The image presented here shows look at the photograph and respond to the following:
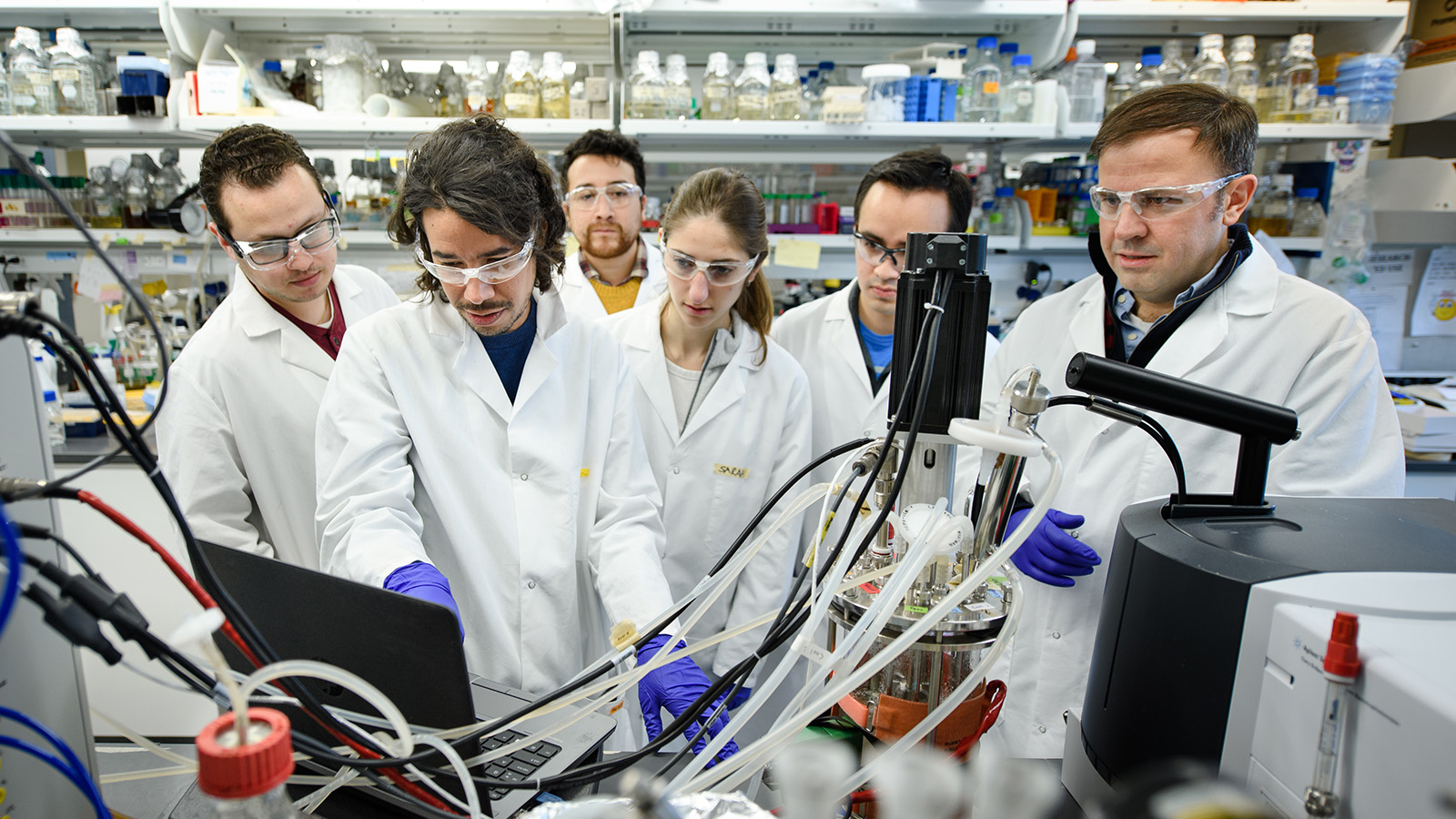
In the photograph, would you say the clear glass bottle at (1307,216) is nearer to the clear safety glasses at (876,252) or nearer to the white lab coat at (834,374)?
the white lab coat at (834,374)

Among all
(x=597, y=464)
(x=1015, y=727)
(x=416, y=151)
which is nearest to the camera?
(x=416, y=151)

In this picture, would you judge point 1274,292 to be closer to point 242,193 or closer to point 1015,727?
point 1015,727

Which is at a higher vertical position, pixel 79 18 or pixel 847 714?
pixel 79 18

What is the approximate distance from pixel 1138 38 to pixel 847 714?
2.91 m

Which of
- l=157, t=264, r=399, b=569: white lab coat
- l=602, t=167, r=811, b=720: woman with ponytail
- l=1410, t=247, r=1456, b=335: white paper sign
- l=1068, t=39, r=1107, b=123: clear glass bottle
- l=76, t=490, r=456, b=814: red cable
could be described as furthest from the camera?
l=1410, t=247, r=1456, b=335: white paper sign

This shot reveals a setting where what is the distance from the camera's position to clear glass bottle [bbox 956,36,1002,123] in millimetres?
2414

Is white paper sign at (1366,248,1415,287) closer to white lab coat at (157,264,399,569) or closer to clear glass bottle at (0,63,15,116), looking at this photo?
white lab coat at (157,264,399,569)

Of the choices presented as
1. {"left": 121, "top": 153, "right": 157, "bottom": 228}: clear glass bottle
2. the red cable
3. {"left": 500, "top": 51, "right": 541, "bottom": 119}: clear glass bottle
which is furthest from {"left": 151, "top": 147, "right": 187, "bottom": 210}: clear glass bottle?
the red cable

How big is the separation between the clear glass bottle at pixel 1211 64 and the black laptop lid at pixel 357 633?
8.50 ft

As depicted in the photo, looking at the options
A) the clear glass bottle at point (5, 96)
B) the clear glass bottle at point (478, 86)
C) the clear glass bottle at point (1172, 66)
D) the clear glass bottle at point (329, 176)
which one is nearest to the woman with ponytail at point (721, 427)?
the clear glass bottle at point (478, 86)

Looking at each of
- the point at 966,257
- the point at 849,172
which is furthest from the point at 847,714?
the point at 849,172

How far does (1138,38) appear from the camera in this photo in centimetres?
273

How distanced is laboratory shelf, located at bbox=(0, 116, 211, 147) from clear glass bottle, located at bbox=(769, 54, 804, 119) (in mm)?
1775

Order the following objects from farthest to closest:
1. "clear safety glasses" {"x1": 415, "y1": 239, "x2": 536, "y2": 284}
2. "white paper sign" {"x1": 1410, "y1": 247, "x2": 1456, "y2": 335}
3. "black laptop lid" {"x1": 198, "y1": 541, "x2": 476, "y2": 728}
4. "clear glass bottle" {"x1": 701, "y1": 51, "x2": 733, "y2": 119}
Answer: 1. "white paper sign" {"x1": 1410, "y1": 247, "x2": 1456, "y2": 335}
2. "clear glass bottle" {"x1": 701, "y1": 51, "x2": 733, "y2": 119}
3. "clear safety glasses" {"x1": 415, "y1": 239, "x2": 536, "y2": 284}
4. "black laptop lid" {"x1": 198, "y1": 541, "x2": 476, "y2": 728}
